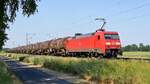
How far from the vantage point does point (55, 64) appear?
4409 centimetres

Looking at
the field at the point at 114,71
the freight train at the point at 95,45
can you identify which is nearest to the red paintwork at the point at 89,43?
the freight train at the point at 95,45

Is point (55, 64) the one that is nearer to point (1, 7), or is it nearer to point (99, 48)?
point (99, 48)

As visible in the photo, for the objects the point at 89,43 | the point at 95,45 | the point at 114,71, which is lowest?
the point at 114,71

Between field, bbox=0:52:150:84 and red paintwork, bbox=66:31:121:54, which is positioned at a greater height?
red paintwork, bbox=66:31:121:54

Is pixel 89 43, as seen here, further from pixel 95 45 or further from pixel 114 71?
pixel 114 71

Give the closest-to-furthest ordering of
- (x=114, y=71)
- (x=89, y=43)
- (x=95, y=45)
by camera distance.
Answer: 1. (x=114, y=71)
2. (x=95, y=45)
3. (x=89, y=43)

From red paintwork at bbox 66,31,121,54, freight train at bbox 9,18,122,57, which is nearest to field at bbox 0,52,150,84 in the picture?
freight train at bbox 9,18,122,57

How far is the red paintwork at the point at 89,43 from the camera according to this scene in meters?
48.7

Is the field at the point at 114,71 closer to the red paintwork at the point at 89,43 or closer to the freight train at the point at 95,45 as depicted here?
the freight train at the point at 95,45

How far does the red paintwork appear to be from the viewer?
48656 millimetres

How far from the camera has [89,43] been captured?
175 feet

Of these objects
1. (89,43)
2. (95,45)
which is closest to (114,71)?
(95,45)

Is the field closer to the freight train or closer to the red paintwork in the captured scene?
the freight train

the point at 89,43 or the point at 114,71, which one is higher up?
the point at 89,43
